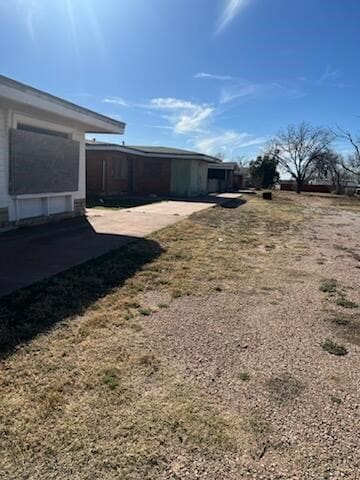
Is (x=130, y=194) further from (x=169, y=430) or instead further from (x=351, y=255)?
(x=169, y=430)

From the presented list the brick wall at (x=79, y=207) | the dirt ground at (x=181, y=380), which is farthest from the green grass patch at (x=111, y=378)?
the brick wall at (x=79, y=207)

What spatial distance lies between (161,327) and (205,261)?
2.99m

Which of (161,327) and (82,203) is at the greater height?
(82,203)

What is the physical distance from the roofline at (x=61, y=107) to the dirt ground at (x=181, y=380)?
4.06m

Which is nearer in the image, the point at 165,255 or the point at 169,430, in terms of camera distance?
the point at 169,430

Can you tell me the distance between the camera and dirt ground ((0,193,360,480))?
6.50 feet

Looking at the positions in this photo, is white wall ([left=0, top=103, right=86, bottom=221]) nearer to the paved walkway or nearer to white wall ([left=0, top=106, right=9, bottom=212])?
Answer: white wall ([left=0, top=106, right=9, bottom=212])

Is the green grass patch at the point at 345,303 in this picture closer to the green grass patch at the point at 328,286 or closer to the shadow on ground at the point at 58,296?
the green grass patch at the point at 328,286

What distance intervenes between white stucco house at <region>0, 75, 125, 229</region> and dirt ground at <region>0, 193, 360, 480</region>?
4.20 meters

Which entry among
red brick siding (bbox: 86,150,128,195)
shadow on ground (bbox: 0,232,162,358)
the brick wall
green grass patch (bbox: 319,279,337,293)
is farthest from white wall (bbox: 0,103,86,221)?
red brick siding (bbox: 86,150,128,195)

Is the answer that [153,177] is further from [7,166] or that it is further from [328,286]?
[328,286]

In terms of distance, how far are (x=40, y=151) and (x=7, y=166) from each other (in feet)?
3.79

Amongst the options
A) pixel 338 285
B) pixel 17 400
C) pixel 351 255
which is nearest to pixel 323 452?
pixel 17 400

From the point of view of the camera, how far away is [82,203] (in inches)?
459
